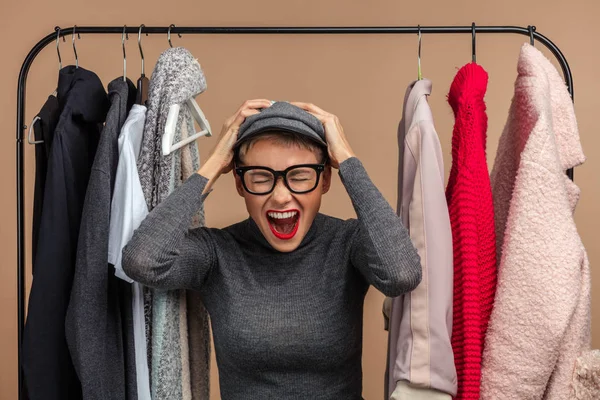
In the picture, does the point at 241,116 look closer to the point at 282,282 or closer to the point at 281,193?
the point at 281,193

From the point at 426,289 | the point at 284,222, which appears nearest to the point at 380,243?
the point at 426,289

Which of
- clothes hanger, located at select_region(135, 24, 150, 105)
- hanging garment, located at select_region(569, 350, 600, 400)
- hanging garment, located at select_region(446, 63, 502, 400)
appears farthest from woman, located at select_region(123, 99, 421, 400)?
hanging garment, located at select_region(569, 350, 600, 400)

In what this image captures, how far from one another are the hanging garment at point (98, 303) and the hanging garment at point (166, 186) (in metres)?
0.06

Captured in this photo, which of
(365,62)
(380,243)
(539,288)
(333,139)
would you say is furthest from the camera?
(365,62)

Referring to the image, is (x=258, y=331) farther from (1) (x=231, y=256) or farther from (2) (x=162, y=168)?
(2) (x=162, y=168)

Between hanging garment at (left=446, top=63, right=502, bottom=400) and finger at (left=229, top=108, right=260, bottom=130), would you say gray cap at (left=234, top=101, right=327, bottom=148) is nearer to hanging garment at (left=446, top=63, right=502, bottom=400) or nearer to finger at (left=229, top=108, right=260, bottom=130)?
finger at (left=229, top=108, right=260, bottom=130)

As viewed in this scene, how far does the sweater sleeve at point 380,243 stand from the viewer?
1.34 meters

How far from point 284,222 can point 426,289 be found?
0.34 metres

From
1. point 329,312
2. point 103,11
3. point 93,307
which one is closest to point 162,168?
point 93,307

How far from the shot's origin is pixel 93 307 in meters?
1.41

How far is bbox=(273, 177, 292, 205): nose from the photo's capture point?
1431 millimetres

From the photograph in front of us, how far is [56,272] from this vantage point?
4.77 ft

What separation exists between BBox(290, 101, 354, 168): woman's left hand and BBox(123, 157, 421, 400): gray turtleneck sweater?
0.03m

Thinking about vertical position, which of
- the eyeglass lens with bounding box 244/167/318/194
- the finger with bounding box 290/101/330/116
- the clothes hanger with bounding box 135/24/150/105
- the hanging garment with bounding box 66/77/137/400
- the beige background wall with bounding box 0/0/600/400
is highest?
the beige background wall with bounding box 0/0/600/400
